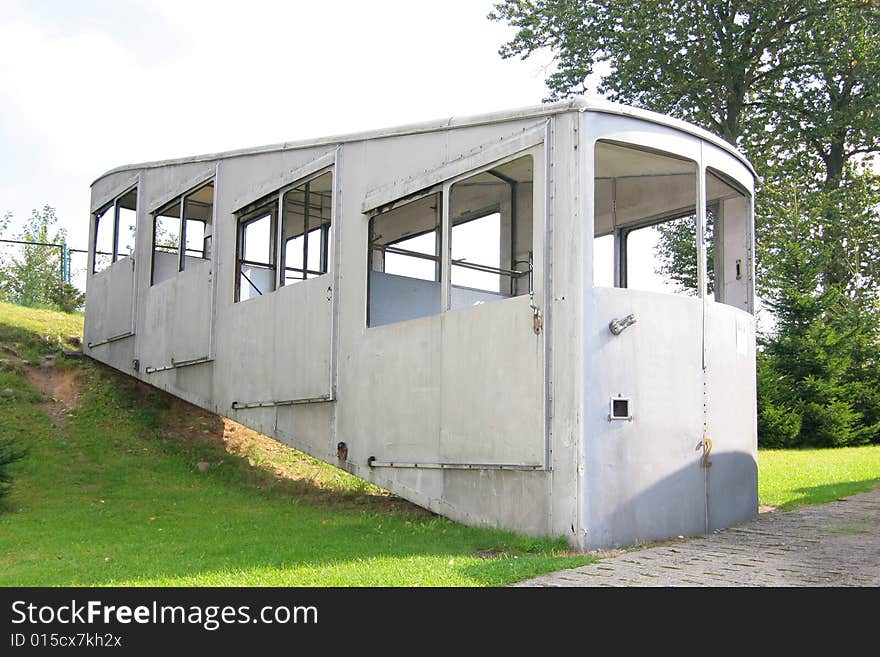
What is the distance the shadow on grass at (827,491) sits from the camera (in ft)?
31.2

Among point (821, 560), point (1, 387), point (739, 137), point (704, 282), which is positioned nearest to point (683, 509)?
point (821, 560)

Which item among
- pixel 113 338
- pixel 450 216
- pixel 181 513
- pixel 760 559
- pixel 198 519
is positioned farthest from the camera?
pixel 113 338

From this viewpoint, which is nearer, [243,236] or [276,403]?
[276,403]

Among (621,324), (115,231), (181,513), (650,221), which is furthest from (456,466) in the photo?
(115,231)

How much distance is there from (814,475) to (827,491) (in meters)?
1.85

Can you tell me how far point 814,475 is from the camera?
1200 centimetres

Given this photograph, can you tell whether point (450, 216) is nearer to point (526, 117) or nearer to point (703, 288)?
point (526, 117)

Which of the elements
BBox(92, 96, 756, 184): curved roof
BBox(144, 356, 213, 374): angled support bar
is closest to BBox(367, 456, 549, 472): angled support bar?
BBox(92, 96, 756, 184): curved roof

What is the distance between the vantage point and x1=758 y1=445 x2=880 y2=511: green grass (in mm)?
9969

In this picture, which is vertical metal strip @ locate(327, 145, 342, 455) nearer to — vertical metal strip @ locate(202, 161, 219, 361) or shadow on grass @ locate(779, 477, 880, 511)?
vertical metal strip @ locate(202, 161, 219, 361)

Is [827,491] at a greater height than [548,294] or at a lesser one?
lesser

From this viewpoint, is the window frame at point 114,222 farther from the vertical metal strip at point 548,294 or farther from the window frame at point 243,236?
the vertical metal strip at point 548,294
